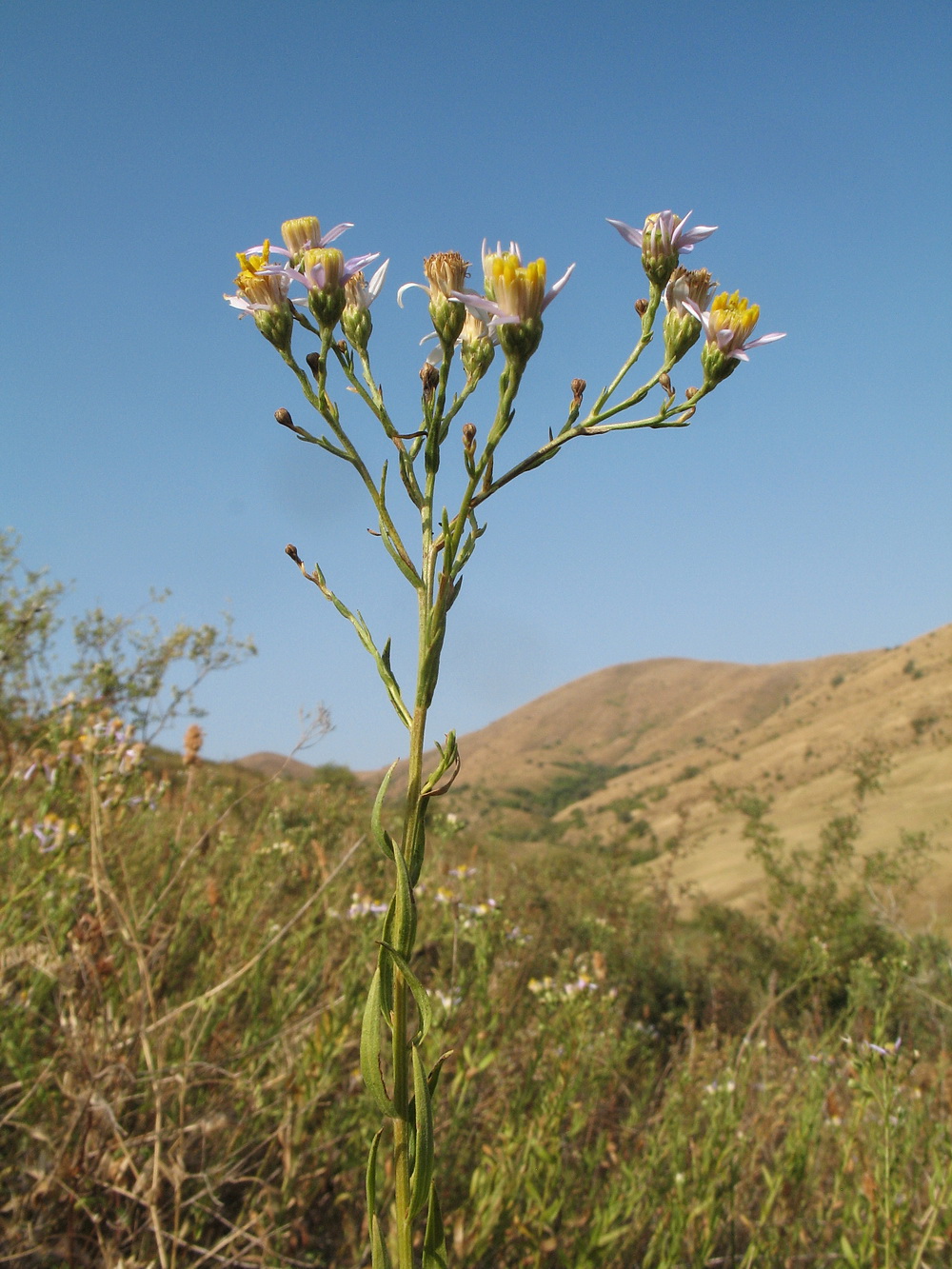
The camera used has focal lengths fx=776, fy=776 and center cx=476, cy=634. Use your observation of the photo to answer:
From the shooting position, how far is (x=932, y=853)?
1257 centimetres

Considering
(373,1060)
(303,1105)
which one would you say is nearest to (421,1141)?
(373,1060)

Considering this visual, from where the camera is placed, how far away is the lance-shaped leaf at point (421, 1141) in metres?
0.80

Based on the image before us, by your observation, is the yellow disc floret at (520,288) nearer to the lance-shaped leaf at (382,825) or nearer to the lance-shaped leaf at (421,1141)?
the lance-shaped leaf at (382,825)

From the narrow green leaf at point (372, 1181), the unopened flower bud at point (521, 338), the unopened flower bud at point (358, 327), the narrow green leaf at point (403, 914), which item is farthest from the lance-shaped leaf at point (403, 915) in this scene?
the unopened flower bud at point (358, 327)

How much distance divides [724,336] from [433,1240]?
4.20 ft

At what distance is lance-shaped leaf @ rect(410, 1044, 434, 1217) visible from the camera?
80 centimetres

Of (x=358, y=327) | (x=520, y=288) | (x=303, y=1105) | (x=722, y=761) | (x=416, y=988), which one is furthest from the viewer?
(x=722, y=761)

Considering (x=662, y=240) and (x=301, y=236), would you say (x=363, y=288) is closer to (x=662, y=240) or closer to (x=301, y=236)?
(x=301, y=236)

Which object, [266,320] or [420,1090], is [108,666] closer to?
[266,320]

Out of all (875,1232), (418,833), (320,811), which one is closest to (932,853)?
(320,811)

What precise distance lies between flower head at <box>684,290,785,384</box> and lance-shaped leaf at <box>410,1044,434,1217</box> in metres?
1.07

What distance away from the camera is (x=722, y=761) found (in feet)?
137

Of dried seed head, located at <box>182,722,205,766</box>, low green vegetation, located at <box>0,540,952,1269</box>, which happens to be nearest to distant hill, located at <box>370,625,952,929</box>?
low green vegetation, located at <box>0,540,952,1269</box>

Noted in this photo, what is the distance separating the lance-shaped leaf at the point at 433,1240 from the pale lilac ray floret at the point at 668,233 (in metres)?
1.36
